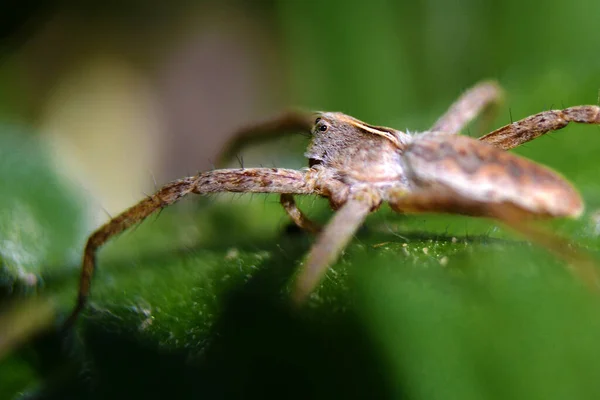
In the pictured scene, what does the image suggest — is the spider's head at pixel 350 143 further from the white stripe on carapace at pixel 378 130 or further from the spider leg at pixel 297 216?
the spider leg at pixel 297 216

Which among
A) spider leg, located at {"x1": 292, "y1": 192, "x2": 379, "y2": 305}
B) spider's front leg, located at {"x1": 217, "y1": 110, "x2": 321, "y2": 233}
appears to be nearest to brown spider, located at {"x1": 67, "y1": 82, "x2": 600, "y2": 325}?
spider leg, located at {"x1": 292, "y1": 192, "x2": 379, "y2": 305}

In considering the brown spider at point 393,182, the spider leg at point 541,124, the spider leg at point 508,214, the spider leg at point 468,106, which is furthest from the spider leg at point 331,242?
the spider leg at point 468,106

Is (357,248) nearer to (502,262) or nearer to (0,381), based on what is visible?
(502,262)

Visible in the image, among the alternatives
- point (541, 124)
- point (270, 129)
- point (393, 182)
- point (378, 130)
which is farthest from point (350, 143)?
point (541, 124)

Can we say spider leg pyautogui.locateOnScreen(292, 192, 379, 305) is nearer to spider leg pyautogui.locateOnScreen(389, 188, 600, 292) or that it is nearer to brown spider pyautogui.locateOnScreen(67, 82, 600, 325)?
brown spider pyautogui.locateOnScreen(67, 82, 600, 325)

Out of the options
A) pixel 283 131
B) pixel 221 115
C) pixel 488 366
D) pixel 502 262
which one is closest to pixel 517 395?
pixel 488 366

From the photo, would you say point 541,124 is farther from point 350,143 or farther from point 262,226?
point 262,226
